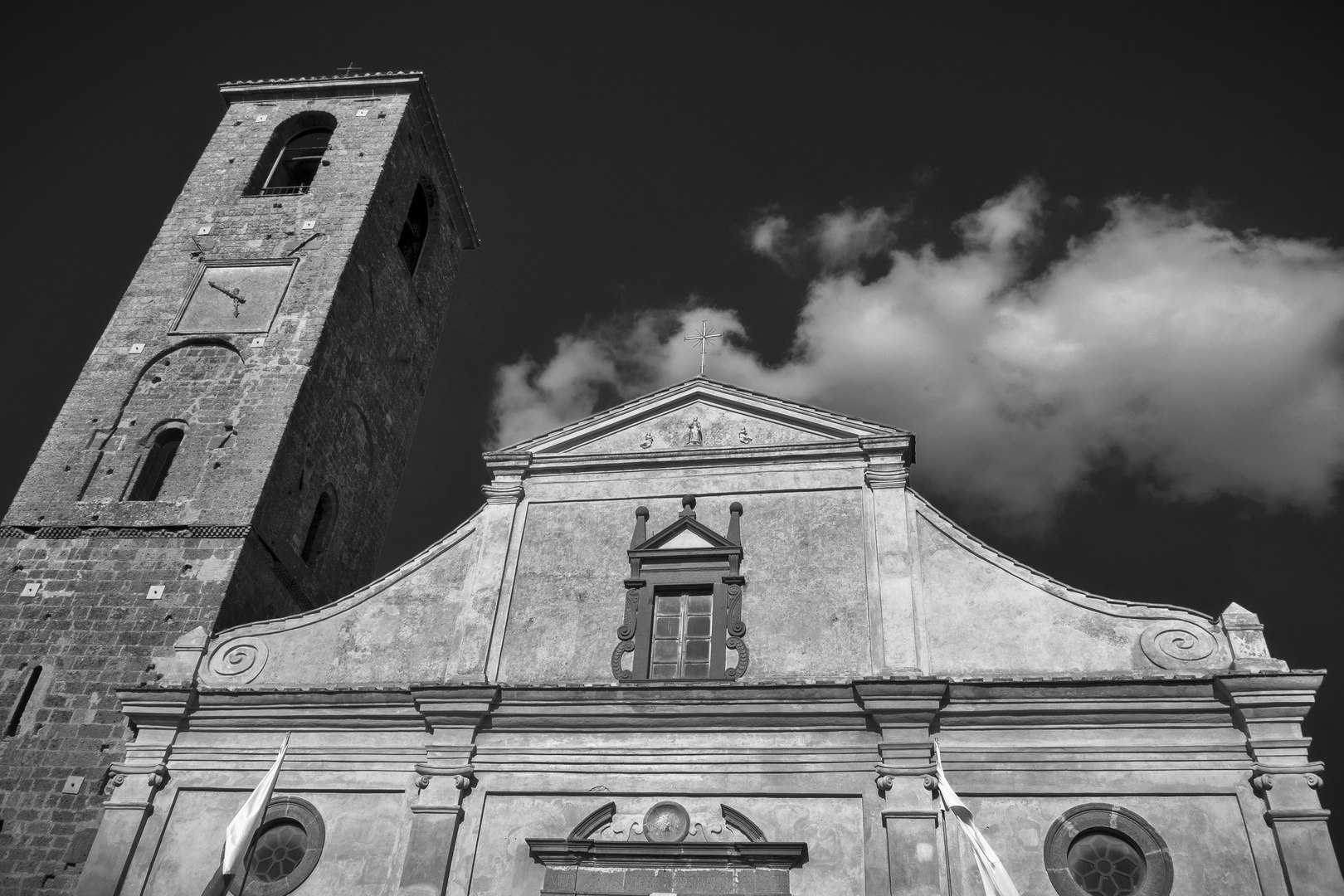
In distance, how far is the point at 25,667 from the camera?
49.1ft

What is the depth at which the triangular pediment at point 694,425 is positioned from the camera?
1481cm

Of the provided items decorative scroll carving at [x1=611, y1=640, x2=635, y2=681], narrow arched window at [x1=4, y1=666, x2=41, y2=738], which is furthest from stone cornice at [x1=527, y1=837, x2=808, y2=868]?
narrow arched window at [x1=4, y1=666, x2=41, y2=738]

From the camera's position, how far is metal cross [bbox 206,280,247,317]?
62.5 feet

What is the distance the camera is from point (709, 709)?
1227 cm

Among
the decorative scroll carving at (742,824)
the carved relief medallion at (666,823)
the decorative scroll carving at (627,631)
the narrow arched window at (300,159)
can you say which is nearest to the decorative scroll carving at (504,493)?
the decorative scroll carving at (627,631)

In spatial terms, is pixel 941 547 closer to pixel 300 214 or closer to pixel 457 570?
pixel 457 570

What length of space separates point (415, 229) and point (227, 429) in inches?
317

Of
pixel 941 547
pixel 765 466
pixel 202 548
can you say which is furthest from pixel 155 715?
pixel 941 547

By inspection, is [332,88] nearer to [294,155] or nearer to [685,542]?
[294,155]

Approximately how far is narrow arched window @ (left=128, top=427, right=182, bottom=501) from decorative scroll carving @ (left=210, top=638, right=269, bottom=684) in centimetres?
375

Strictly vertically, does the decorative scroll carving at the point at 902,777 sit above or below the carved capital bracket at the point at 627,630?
below

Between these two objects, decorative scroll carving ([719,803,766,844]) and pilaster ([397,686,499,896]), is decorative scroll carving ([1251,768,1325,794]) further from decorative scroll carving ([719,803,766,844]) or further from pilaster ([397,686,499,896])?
pilaster ([397,686,499,896])

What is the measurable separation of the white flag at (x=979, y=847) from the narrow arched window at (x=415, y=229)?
52.1 ft

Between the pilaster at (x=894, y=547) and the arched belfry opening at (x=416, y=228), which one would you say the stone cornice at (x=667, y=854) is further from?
the arched belfry opening at (x=416, y=228)
